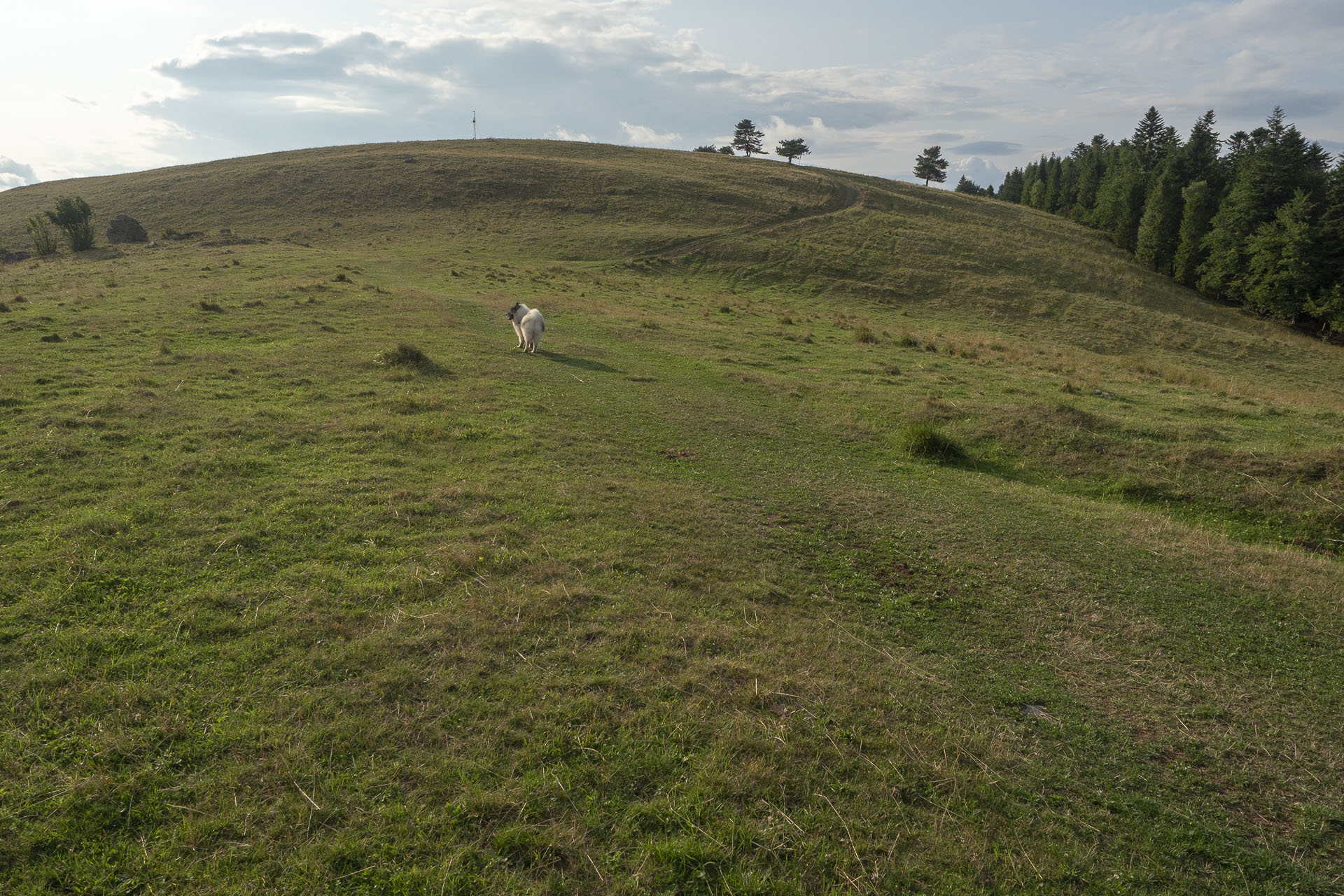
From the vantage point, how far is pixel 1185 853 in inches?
172

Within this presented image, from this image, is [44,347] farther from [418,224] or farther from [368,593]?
[418,224]

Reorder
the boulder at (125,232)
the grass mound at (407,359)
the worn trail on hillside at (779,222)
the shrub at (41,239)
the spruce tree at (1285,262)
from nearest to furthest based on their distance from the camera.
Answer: the grass mound at (407,359), the shrub at (41,239), the spruce tree at (1285,262), the boulder at (125,232), the worn trail on hillside at (779,222)

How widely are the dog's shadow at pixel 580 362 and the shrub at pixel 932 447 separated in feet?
29.5

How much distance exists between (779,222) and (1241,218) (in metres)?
36.2

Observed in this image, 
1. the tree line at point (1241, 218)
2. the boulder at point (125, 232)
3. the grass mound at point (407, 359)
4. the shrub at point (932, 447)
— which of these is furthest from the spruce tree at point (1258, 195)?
the boulder at point (125, 232)

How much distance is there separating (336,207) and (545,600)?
62945 millimetres

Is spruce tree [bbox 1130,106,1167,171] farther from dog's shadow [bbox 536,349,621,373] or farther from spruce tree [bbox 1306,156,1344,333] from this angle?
dog's shadow [bbox 536,349,621,373]

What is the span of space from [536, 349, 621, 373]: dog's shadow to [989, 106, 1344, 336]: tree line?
51.8 meters

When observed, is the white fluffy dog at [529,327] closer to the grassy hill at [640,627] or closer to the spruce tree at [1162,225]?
the grassy hill at [640,627]

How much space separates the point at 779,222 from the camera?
59281 mm

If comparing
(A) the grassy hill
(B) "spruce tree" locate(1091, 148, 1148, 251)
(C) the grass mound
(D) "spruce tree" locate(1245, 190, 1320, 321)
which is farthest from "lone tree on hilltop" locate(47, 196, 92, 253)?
(B) "spruce tree" locate(1091, 148, 1148, 251)

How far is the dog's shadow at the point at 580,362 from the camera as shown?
1922cm

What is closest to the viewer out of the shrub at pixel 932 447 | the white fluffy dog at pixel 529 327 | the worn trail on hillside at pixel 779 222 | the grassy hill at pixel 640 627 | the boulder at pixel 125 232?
the grassy hill at pixel 640 627

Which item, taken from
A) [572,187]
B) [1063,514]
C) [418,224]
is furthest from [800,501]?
[572,187]
